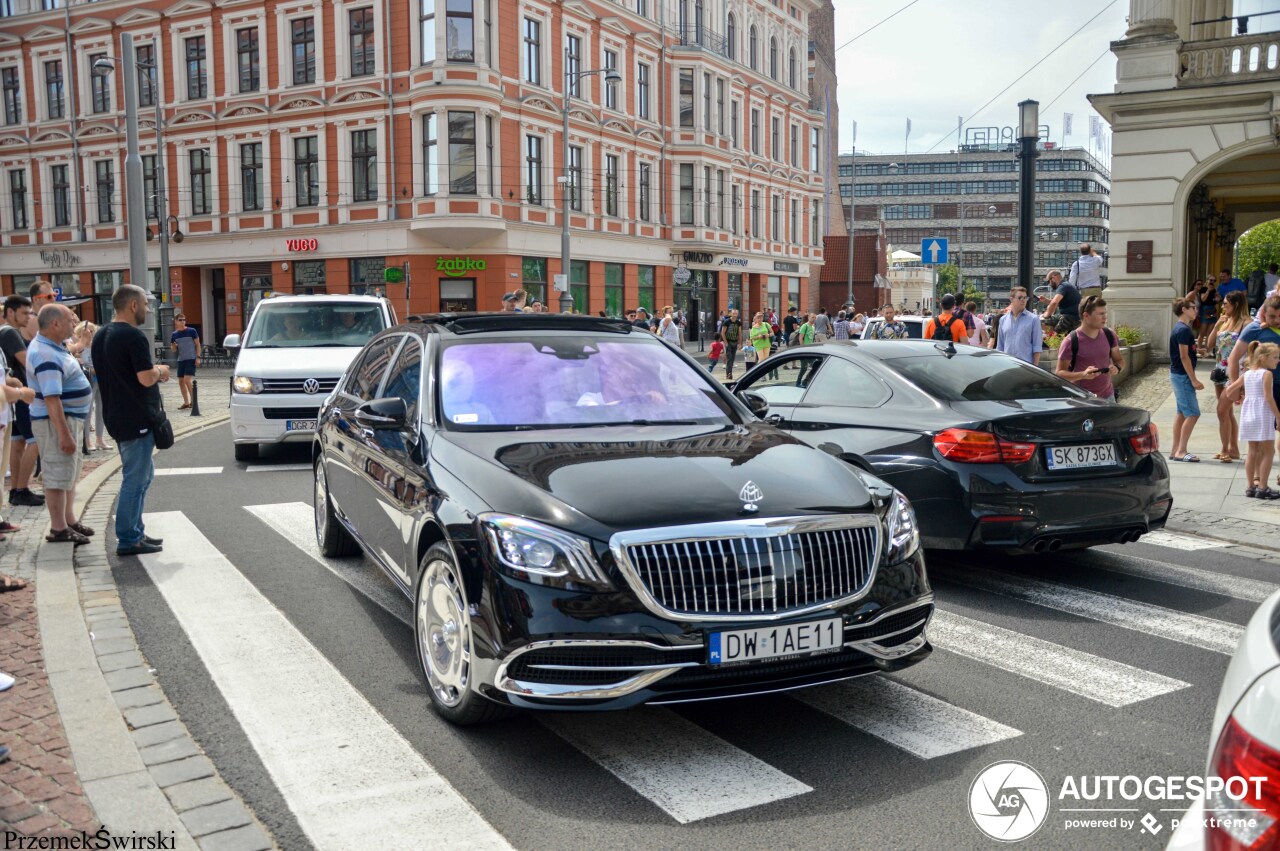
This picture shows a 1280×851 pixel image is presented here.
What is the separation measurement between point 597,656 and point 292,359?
10204 mm

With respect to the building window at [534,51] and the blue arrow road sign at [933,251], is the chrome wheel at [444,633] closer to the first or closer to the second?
Answer: the blue arrow road sign at [933,251]

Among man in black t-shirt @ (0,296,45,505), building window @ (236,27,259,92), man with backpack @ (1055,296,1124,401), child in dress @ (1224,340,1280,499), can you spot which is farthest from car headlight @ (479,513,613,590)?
building window @ (236,27,259,92)

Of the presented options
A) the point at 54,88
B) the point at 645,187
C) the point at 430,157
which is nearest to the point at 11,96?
the point at 54,88

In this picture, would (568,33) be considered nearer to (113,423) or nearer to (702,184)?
(702,184)

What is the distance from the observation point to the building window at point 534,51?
39844 millimetres

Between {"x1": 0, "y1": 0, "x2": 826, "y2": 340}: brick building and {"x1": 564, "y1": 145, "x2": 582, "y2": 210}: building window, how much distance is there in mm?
95

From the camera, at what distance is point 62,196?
46.1 meters

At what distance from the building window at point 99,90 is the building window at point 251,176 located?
285 inches

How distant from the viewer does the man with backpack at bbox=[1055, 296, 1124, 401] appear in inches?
395

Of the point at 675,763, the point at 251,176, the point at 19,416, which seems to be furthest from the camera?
the point at 251,176

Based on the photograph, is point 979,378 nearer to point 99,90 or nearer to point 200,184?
point 200,184

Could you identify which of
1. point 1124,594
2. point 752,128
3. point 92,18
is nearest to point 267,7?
point 92,18

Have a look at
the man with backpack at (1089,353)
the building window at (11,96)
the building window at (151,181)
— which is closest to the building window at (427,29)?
the building window at (151,181)

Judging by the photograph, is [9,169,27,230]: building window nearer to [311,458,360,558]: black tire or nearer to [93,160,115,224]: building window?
[93,160,115,224]: building window
